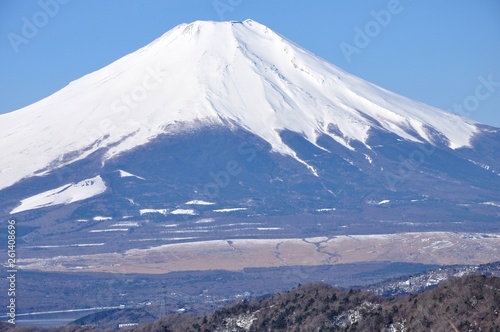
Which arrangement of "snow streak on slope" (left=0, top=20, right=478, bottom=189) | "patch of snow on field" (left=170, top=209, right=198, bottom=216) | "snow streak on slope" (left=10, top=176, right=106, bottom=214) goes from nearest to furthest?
"patch of snow on field" (left=170, top=209, right=198, bottom=216) → "snow streak on slope" (left=10, top=176, right=106, bottom=214) → "snow streak on slope" (left=0, top=20, right=478, bottom=189)

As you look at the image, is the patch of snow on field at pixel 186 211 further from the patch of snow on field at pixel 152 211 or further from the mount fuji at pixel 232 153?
the patch of snow on field at pixel 152 211

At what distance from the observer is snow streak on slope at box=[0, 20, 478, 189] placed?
10912cm

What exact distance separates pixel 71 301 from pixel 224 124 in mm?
56122

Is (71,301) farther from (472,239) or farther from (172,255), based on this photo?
(472,239)

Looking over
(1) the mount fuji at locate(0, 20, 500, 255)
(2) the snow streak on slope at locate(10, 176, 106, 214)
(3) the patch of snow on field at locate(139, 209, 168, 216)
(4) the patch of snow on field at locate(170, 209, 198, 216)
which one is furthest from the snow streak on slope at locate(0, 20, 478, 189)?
(4) the patch of snow on field at locate(170, 209, 198, 216)

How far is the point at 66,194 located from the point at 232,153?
710 inches

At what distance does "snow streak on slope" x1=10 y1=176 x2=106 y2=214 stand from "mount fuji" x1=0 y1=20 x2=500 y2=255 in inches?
8.2

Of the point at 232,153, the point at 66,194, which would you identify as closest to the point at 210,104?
the point at 232,153

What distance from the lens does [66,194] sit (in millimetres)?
95438

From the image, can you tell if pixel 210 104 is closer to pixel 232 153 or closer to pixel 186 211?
pixel 232 153

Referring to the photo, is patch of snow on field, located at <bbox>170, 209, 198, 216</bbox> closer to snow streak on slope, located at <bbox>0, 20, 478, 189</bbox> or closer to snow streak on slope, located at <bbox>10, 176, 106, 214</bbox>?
Result: snow streak on slope, located at <bbox>10, 176, 106, 214</bbox>

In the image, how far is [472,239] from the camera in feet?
233

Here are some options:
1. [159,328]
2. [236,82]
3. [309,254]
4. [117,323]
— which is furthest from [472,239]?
[236,82]

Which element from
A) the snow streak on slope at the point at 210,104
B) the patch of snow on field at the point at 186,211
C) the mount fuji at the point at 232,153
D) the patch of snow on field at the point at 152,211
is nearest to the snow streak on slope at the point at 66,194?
the mount fuji at the point at 232,153
